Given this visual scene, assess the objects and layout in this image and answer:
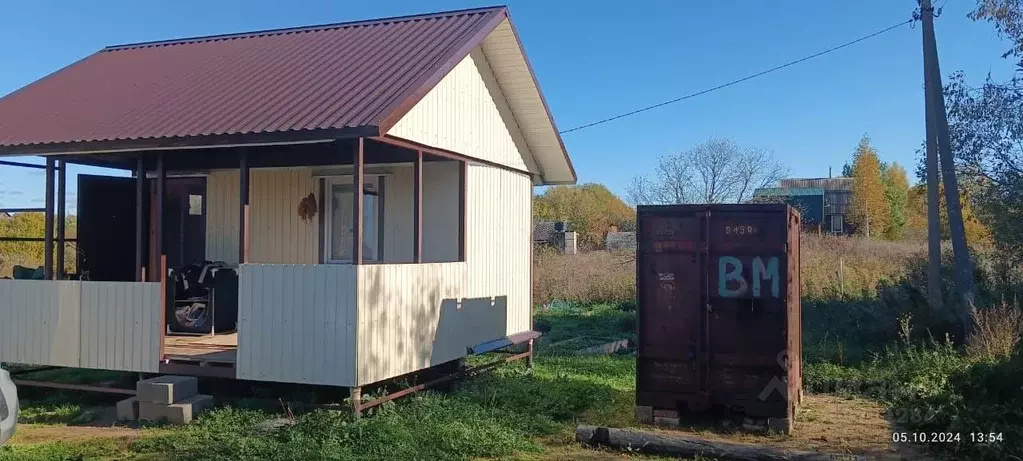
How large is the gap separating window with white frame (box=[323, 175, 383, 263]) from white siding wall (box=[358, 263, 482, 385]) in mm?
1623

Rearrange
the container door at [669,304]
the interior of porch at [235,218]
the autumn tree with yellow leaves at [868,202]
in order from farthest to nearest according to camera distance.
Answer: the autumn tree with yellow leaves at [868,202], the interior of porch at [235,218], the container door at [669,304]

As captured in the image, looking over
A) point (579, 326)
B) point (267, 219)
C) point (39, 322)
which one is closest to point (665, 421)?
point (267, 219)

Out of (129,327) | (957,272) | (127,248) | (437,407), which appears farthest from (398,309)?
(957,272)

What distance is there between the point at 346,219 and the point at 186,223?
2.82 m

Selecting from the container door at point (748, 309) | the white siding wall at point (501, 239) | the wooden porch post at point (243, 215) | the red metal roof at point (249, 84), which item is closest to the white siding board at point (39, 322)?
the red metal roof at point (249, 84)

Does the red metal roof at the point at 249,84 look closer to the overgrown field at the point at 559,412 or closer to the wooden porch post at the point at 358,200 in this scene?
the wooden porch post at the point at 358,200

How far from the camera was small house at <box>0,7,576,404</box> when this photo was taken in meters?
7.91

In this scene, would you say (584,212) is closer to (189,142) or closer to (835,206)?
(835,206)

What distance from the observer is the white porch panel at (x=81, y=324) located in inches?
339

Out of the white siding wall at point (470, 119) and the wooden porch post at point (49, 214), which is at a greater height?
the white siding wall at point (470, 119)

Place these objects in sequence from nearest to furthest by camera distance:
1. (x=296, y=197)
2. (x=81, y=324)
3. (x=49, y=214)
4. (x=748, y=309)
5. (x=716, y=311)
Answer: (x=748, y=309) < (x=716, y=311) < (x=81, y=324) < (x=49, y=214) < (x=296, y=197)

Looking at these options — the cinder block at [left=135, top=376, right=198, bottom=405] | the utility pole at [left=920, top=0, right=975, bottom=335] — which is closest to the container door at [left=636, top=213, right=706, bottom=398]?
the cinder block at [left=135, top=376, right=198, bottom=405]

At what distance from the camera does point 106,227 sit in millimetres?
11266

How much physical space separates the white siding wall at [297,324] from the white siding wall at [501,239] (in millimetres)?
2836
